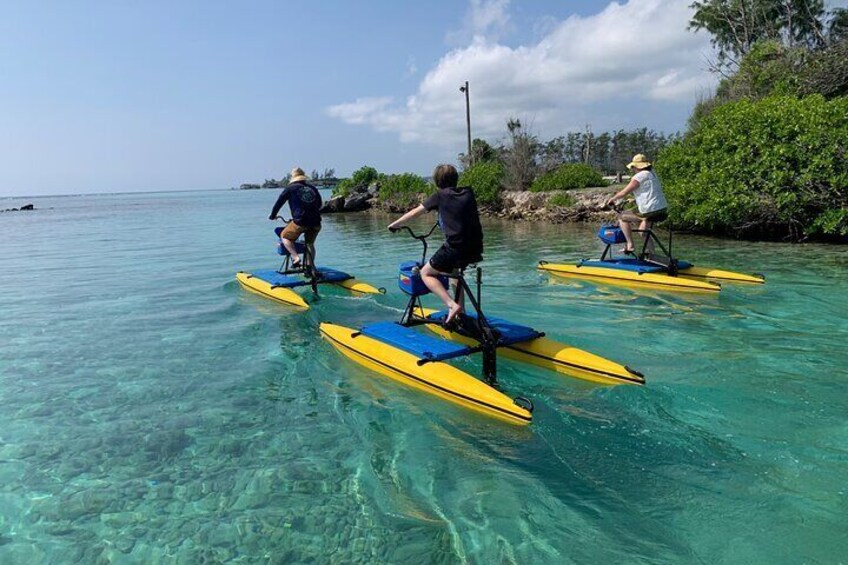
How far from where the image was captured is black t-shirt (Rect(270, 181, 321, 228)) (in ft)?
37.6

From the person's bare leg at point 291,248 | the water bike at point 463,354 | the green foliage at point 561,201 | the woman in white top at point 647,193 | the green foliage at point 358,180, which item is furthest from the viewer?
the green foliage at point 358,180

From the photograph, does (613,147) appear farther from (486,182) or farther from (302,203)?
(302,203)

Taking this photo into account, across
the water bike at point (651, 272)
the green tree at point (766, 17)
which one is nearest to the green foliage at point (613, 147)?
the green tree at point (766, 17)

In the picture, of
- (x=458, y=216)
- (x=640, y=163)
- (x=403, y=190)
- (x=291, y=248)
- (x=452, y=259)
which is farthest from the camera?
(x=403, y=190)

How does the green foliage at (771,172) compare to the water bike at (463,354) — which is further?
the green foliage at (771,172)

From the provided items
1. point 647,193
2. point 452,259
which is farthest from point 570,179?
point 452,259

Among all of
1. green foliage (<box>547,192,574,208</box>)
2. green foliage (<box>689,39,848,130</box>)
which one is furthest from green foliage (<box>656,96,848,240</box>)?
green foliage (<box>547,192,574,208</box>)

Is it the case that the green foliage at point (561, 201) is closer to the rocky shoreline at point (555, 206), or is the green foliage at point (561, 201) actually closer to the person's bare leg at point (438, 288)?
the rocky shoreline at point (555, 206)

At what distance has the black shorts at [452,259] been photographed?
21.5 feet

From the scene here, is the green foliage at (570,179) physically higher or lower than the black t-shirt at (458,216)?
higher

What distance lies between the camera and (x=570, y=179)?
109 ft

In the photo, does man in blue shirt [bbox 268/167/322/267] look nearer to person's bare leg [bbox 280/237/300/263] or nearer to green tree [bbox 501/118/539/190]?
person's bare leg [bbox 280/237/300/263]

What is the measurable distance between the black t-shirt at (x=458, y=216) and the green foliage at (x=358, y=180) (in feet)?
152

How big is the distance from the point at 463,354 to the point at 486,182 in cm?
3025
